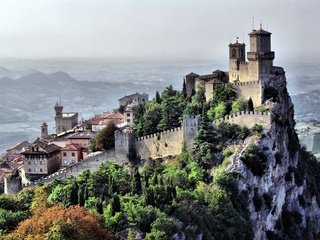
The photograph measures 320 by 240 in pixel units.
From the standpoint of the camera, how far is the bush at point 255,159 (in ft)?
137

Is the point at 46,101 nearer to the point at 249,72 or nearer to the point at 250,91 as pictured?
the point at 249,72

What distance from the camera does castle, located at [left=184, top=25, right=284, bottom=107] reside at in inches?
1854

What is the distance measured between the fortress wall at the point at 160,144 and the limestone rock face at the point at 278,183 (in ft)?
16.9

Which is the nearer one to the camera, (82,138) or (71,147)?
(71,147)

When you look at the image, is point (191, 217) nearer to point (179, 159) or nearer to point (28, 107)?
point (179, 159)

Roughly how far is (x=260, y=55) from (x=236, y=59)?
2.32 metres

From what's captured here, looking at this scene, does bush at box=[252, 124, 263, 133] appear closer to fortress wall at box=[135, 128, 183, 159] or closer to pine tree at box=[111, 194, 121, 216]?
fortress wall at box=[135, 128, 183, 159]

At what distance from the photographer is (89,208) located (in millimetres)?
32906

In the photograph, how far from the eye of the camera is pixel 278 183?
45.1 m

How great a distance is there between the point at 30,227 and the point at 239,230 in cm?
1302

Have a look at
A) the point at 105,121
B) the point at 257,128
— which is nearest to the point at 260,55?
the point at 257,128

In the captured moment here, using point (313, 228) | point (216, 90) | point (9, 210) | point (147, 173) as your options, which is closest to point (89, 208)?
point (9, 210)

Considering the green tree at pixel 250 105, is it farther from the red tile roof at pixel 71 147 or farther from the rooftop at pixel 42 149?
the rooftop at pixel 42 149

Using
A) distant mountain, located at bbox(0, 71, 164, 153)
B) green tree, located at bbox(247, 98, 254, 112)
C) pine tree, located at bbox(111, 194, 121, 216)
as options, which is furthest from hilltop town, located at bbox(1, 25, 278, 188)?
distant mountain, located at bbox(0, 71, 164, 153)
